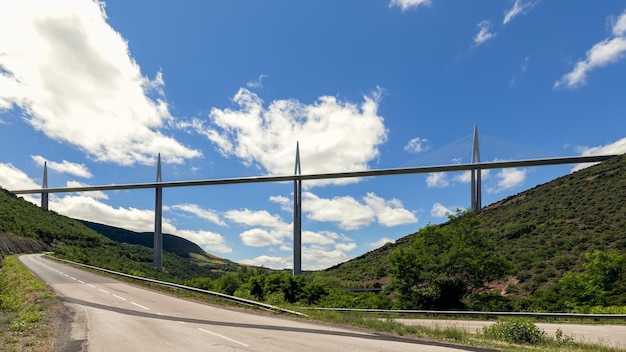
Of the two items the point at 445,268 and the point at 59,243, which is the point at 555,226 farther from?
the point at 59,243

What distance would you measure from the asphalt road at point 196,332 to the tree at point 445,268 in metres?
18.0

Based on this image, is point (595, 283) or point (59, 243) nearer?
point (595, 283)

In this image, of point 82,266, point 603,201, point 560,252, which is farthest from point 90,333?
point 603,201

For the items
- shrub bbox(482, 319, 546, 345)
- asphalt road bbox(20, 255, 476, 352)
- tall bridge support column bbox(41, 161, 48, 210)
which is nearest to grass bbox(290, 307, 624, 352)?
shrub bbox(482, 319, 546, 345)

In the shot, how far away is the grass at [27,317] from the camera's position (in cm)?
1080

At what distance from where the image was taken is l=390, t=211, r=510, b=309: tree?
103ft

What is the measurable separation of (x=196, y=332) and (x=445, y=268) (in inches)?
945

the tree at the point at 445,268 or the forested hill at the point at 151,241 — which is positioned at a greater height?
the tree at the point at 445,268

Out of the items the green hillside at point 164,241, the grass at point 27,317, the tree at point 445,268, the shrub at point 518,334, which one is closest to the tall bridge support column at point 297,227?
the tree at point 445,268

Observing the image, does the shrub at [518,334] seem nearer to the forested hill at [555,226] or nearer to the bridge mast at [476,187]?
the forested hill at [555,226]

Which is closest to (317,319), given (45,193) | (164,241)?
(45,193)

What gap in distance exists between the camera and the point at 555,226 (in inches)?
2212

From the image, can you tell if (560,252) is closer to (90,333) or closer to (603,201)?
(603,201)

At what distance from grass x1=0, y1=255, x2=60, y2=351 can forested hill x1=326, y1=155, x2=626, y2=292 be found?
31.3m
